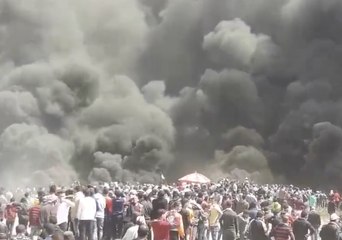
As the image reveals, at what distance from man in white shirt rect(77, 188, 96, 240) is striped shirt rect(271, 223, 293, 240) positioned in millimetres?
4985

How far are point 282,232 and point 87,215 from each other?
5.20 m

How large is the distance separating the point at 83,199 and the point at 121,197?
2.11 m

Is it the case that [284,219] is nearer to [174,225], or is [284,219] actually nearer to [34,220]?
[174,225]

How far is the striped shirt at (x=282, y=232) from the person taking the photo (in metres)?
11.1

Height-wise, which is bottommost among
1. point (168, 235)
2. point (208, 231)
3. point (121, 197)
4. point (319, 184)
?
point (168, 235)

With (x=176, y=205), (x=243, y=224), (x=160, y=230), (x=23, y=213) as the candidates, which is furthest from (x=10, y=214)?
(x=160, y=230)

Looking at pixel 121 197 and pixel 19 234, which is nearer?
pixel 19 234

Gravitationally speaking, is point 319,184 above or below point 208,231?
above

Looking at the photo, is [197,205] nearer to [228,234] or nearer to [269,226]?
[228,234]

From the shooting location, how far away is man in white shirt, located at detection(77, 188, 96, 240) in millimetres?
14672

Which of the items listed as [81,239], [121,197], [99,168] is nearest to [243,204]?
[121,197]

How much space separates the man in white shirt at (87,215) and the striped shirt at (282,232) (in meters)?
4.98

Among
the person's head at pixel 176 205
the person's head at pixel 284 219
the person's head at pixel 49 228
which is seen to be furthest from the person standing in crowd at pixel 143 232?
→ the person's head at pixel 176 205

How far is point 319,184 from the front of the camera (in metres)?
47.7
